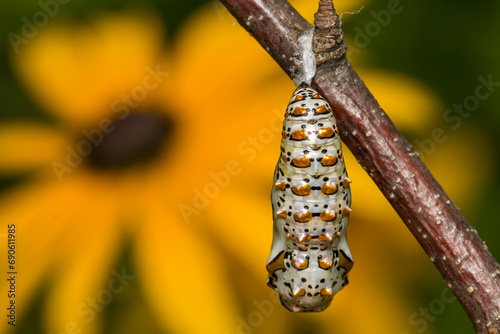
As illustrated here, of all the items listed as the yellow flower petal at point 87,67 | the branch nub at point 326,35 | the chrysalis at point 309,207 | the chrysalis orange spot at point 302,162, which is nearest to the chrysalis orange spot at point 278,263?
the chrysalis at point 309,207

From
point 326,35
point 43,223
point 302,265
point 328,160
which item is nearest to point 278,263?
point 302,265

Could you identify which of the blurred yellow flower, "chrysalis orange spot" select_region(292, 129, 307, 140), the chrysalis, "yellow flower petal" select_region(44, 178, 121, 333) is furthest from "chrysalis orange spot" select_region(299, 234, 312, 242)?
Result: "yellow flower petal" select_region(44, 178, 121, 333)

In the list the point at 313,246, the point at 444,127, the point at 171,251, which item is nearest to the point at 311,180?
the point at 313,246

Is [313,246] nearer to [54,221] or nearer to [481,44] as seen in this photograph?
[54,221]

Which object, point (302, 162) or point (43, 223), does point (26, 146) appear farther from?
point (302, 162)

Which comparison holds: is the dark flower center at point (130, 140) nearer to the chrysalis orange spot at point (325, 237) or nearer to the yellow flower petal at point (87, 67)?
the yellow flower petal at point (87, 67)

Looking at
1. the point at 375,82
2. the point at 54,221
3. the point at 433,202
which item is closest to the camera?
the point at 433,202

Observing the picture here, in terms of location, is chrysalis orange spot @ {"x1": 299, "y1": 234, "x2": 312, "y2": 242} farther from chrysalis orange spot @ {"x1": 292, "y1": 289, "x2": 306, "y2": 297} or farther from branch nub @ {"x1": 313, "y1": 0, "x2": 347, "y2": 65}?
branch nub @ {"x1": 313, "y1": 0, "x2": 347, "y2": 65}
